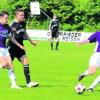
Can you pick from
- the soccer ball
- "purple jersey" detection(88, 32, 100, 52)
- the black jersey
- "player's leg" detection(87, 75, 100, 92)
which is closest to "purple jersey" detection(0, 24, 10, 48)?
the black jersey

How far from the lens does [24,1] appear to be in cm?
→ 5706

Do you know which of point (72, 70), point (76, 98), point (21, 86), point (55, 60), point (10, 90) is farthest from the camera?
point (55, 60)

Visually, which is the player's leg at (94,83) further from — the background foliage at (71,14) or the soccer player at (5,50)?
the background foliage at (71,14)

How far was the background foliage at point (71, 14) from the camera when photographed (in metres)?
55.5

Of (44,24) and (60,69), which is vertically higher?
(60,69)

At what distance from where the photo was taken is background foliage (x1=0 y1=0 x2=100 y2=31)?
55.5m

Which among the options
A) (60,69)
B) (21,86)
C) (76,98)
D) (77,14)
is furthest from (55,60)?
(77,14)

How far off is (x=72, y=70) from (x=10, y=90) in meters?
7.00

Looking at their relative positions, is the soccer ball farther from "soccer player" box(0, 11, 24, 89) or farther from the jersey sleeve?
"soccer player" box(0, 11, 24, 89)

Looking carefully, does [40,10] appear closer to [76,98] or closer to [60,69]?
[60,69]

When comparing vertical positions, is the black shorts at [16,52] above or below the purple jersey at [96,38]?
below

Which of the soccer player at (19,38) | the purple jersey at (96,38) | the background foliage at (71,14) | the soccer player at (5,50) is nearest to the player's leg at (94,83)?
the purple jersey at (96,38)

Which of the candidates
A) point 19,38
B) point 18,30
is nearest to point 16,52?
point 19,38

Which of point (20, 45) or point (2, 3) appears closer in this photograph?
point (20, 45)
